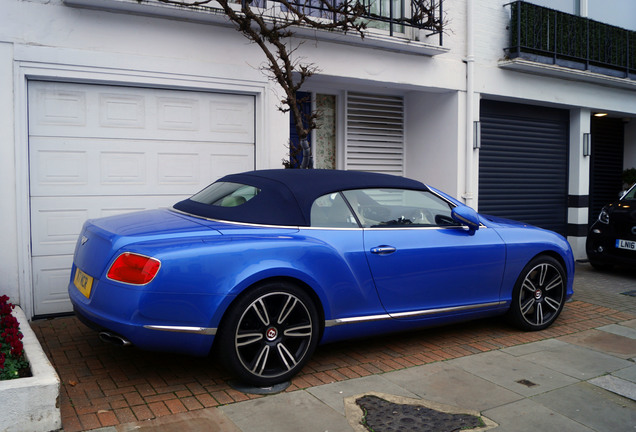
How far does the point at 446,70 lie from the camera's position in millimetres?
9109

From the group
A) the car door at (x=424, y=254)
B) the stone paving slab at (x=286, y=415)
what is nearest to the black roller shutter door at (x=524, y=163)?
the car door at (x=424, y=254)

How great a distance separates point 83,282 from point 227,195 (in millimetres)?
1299

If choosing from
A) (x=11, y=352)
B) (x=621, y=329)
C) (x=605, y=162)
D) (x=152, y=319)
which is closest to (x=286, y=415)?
(x=152, y=319)

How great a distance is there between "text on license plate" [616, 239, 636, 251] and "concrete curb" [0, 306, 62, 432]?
8.11m

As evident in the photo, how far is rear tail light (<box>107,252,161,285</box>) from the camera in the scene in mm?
3732

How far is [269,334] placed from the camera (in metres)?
4.08

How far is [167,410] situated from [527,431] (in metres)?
2.26

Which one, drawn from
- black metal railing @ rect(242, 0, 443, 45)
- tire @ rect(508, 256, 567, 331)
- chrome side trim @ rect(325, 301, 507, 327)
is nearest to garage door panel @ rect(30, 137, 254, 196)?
black metal railing @ rect(242, 0, 443, 45)

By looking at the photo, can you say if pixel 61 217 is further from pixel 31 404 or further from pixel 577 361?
pixel 577 361

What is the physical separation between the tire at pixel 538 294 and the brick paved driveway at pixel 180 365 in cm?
15

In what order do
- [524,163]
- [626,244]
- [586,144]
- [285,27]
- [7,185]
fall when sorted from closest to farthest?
[7,185] < [285,27] < [626,244] < [524,163] < [586,144]

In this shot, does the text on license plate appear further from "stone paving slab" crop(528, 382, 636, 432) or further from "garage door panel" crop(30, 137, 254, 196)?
"garage door panel" crop(30, 137, 254, 196)

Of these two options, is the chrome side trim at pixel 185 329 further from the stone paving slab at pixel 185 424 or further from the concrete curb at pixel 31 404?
the concrete curb at pixel 31 404

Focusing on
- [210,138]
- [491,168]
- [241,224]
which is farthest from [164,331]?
[491,168]
